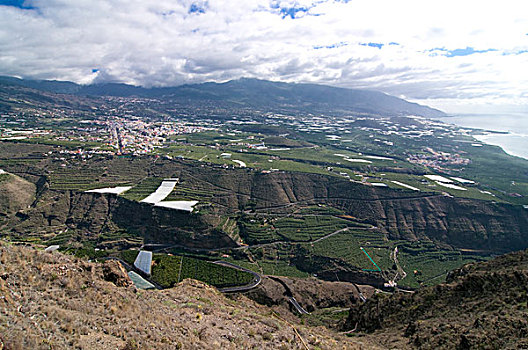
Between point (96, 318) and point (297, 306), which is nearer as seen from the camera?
point (96, 318)

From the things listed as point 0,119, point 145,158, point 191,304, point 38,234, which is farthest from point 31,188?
point 0,119

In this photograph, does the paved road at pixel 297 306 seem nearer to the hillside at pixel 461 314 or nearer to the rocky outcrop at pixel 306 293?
the rocky outcrop at pixel 306 293

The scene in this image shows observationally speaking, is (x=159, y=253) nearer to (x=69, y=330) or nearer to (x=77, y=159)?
(x=69, y=330)

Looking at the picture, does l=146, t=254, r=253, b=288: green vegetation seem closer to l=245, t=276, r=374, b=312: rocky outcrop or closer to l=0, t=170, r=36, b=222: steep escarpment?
l=245, t=276, r=374, b=312: rocky outcrop

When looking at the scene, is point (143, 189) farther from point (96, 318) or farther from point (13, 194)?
point (96, 318)

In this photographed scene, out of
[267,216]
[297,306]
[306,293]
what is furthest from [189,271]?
[267,216]

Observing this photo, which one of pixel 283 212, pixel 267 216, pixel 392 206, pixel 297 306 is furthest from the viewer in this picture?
pixel 392 206
